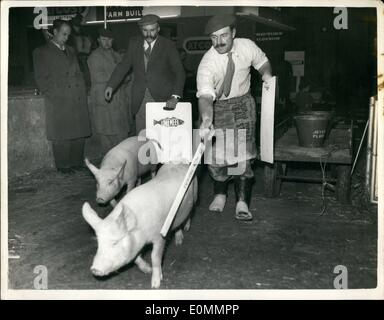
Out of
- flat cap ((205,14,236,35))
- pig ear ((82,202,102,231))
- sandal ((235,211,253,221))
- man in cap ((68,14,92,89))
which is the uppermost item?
man in cap ((68,14,92,89))

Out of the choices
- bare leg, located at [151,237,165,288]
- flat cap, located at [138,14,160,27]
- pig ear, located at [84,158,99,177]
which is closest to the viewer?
bare leg, located at [151,237,165,288]

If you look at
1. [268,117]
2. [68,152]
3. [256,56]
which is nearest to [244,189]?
[268,117]

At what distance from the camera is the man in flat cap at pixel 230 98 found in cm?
423

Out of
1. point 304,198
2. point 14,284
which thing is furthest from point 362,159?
point 14,284

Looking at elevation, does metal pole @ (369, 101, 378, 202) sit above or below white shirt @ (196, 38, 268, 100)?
below

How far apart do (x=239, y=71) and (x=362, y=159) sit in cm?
402

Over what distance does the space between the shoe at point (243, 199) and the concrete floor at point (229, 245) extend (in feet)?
0.32

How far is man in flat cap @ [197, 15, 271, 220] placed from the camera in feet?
13.9

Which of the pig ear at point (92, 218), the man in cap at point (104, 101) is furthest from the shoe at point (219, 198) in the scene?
the man in cap at point (104, 101)

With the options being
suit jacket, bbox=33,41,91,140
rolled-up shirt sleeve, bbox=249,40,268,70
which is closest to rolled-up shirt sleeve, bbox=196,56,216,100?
rolled-up shirt sleeve, bbox=249,40,268,70

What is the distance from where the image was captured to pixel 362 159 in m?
7.45

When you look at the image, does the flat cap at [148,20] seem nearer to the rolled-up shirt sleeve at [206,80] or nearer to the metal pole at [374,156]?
the rolled-up shirt sleeve at [206,80]

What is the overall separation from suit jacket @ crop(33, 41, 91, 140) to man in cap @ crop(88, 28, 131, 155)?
0.23 m

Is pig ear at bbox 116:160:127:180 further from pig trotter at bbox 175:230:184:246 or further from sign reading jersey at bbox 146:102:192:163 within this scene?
pig trotter at bbox 175:230:184:246
